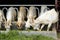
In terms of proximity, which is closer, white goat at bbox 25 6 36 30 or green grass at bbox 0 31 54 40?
green grass at bbox 0 31 54 40

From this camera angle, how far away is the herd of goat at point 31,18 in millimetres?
7172

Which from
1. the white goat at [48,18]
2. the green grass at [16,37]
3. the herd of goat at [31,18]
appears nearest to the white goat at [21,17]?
the herd of goat at [31,18]

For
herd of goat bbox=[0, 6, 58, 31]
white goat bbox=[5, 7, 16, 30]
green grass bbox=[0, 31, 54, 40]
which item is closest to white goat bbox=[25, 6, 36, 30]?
herd of goat bbox=[0, 6, 58, 31]

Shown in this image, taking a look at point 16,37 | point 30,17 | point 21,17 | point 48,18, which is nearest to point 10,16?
point 21,17

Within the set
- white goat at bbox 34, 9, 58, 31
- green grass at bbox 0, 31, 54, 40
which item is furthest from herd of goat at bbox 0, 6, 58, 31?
green grass at bbox 0, 31, 54, 40

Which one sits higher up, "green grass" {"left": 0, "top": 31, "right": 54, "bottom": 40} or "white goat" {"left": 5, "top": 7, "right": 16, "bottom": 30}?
"white goat" {"left": 5, "top": 7, "right": 16, "bottom": 30}

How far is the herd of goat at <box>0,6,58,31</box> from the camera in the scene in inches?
282

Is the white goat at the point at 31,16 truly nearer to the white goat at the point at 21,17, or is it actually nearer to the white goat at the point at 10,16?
the white goat at the point at 21,17

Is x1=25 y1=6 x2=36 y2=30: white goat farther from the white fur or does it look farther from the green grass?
the green grass

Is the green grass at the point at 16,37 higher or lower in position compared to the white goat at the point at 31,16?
lower

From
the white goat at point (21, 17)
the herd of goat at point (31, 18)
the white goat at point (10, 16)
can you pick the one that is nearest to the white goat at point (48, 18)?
the herd of goat at point (31, 18)

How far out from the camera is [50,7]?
752cm

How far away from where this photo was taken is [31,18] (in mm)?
7207

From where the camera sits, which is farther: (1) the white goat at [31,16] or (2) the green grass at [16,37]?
(1) the white goat at [31,16]
